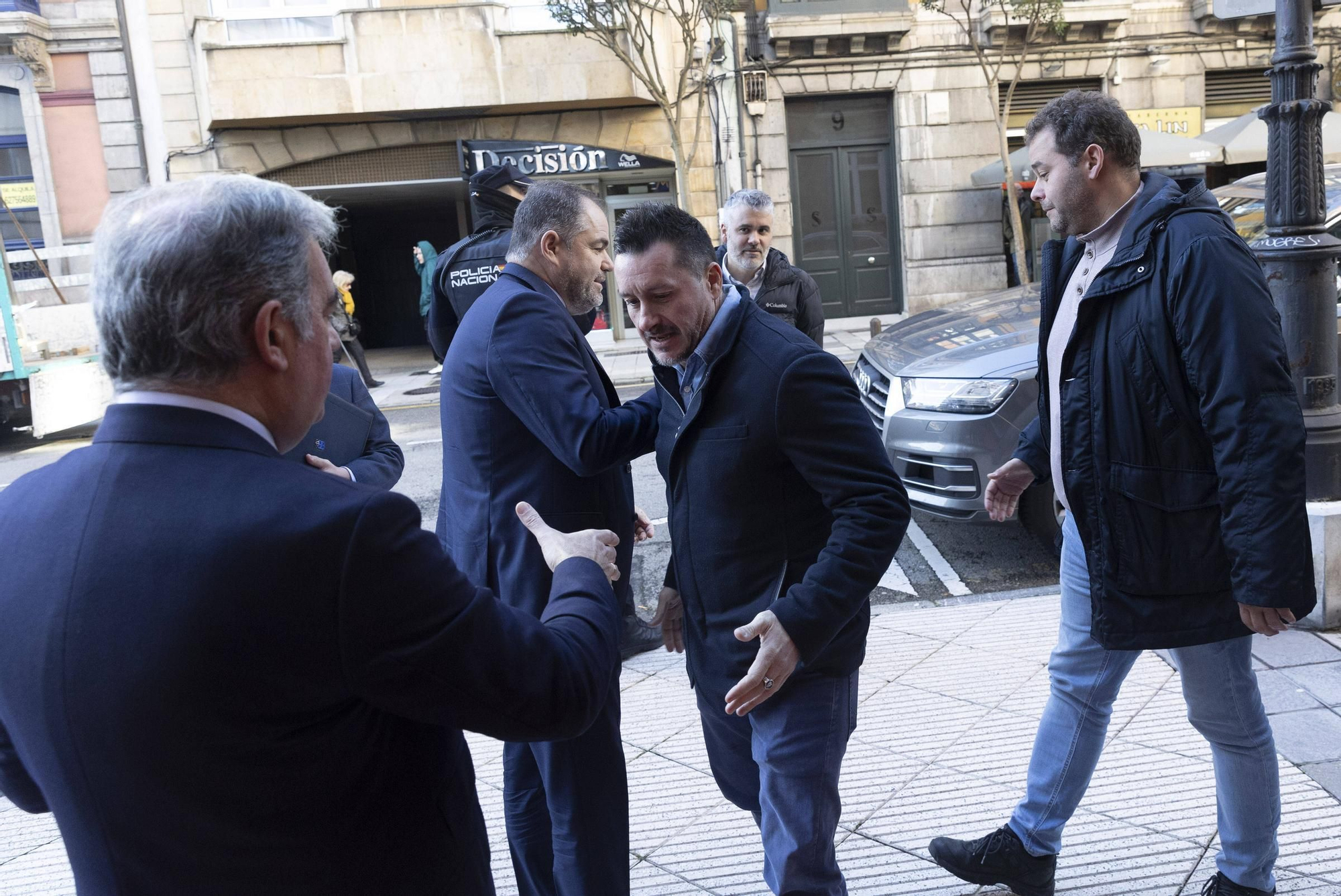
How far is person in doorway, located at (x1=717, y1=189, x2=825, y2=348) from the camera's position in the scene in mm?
5461

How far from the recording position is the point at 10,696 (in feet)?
4.36

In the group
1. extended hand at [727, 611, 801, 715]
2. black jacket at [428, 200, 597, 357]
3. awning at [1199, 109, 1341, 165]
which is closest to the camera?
extended hand at [727, 611, 801, 715]

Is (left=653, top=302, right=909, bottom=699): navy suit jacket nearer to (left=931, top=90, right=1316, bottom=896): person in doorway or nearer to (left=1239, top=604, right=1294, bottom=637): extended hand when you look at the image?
(left=931, top=90, right=1316, bottom=896): person in doorway

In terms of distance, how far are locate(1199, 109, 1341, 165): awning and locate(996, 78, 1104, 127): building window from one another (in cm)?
260

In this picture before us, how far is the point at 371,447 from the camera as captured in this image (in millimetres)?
3602

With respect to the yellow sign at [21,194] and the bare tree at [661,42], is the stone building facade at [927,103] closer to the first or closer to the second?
the bare tree at [661,42]

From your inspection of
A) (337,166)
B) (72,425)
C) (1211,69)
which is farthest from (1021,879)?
(1211,69)

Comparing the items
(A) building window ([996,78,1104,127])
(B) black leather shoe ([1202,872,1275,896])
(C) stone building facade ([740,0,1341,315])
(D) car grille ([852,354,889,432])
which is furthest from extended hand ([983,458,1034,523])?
(A) building window ([996,78,1104,127])

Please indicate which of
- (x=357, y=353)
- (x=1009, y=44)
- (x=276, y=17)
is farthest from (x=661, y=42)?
(x=357, y=353)

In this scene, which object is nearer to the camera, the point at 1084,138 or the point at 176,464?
the point at 176,464

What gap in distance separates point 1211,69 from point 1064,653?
1912cm

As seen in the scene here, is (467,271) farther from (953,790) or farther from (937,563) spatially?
(937,563)

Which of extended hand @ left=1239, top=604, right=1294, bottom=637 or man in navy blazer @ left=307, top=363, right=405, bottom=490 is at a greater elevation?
man in navy blazer @ left=307, top=363, right=405, bottom=490

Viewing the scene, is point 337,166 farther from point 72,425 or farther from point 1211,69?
point 1211,69
